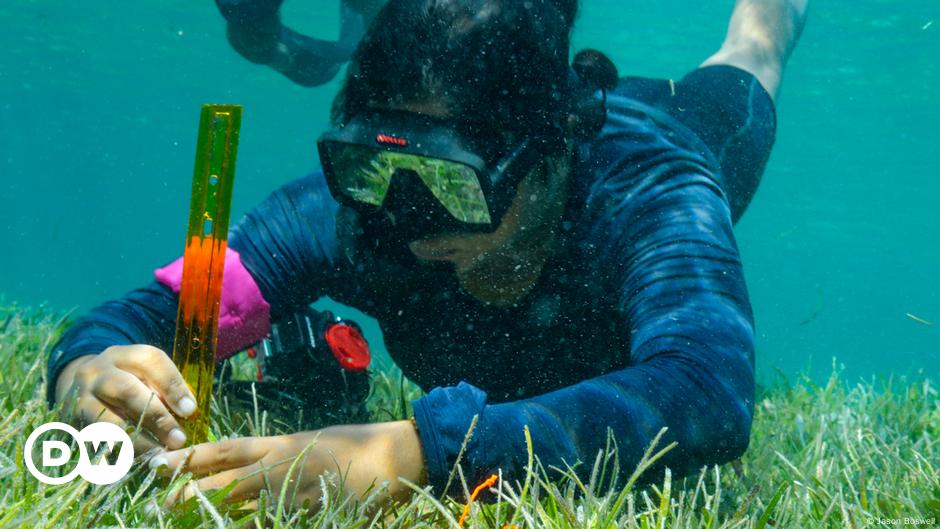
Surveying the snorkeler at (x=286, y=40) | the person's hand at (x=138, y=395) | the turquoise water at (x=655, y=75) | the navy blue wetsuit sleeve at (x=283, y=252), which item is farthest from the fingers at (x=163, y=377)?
the snorkeler at (x=286, y=40)

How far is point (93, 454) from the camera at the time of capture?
1998 millimetres

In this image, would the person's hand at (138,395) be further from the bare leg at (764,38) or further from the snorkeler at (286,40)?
the snorkeler at (286,40)

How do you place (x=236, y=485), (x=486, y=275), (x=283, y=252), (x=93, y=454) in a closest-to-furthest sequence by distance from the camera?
(x=236, y=485)
(x=93, y=454)
(x=486, y=275)
(x=283, y=252)

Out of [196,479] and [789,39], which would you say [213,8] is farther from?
[196,479]

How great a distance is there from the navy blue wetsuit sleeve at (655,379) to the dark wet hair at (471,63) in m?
0.51

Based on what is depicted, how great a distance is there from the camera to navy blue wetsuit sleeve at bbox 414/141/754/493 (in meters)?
1.87

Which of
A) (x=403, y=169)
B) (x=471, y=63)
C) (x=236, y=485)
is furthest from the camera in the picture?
(x=403, y=169)

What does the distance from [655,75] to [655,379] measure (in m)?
28.8

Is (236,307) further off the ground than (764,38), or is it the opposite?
(764,38)

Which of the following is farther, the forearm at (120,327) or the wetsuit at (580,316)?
the forearm at (120,327)

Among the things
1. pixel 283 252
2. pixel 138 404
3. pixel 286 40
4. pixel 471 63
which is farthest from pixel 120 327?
pixel 286 40

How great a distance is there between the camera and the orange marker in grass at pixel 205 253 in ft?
5.83

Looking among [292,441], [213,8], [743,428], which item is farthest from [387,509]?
[213,8]

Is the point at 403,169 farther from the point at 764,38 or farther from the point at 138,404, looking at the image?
the point at 764,38
